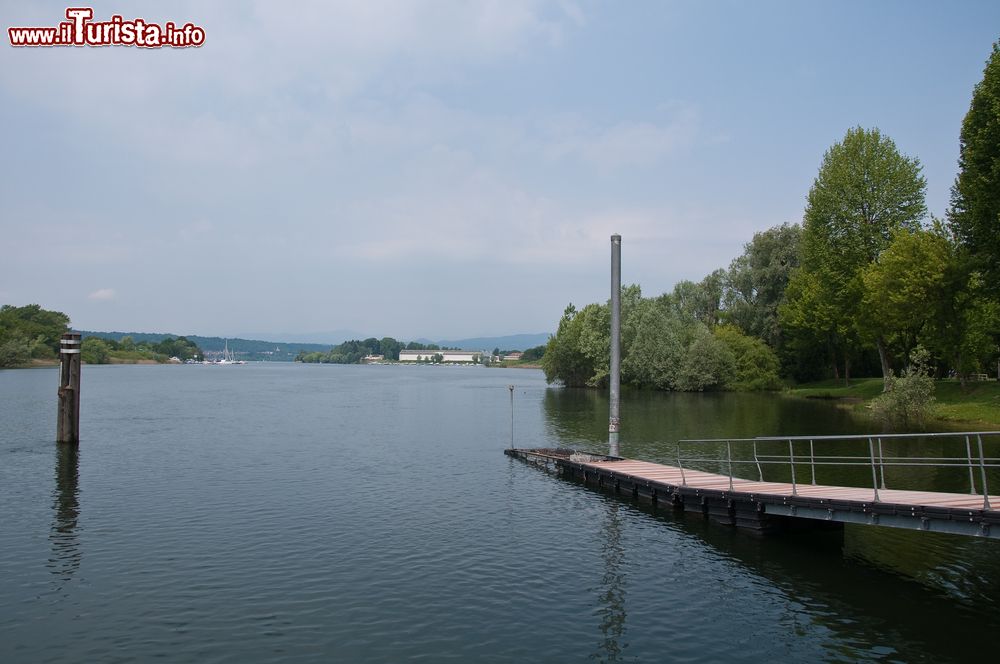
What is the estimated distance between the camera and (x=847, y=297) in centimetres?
6619

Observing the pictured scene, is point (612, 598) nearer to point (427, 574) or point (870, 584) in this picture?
point (427, 574)

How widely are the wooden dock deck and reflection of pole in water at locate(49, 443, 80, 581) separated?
1916 centimetres

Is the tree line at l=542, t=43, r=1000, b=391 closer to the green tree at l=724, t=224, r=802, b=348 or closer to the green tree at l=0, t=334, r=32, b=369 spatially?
the green tree at l=724, t=224, r=802, b=348

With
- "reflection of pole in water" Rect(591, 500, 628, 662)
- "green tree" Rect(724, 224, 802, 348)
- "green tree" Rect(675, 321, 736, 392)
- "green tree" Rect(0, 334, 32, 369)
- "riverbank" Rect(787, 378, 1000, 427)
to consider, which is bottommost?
"reflection of pole in water" Rect(591, 500, 628, 662)

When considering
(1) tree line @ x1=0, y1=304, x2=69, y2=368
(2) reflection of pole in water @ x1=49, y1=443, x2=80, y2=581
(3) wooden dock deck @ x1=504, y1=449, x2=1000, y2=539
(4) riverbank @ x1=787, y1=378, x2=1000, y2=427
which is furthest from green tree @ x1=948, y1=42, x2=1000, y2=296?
(1) tree line @ x1=0, y1=304, x2=69, y2=368

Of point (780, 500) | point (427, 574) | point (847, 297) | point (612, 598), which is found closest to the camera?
point (612, 598)

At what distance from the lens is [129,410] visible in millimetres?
64438

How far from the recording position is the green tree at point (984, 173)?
4406cm

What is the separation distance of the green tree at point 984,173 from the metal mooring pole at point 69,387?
55.1m

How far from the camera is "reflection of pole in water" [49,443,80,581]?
18.7 metres

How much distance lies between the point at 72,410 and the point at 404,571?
101 feet

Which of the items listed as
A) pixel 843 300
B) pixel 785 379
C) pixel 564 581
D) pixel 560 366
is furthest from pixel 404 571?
pixel 560 366

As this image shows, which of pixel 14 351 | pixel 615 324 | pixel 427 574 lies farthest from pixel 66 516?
pixel 14 351

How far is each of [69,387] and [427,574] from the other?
96.6ft
